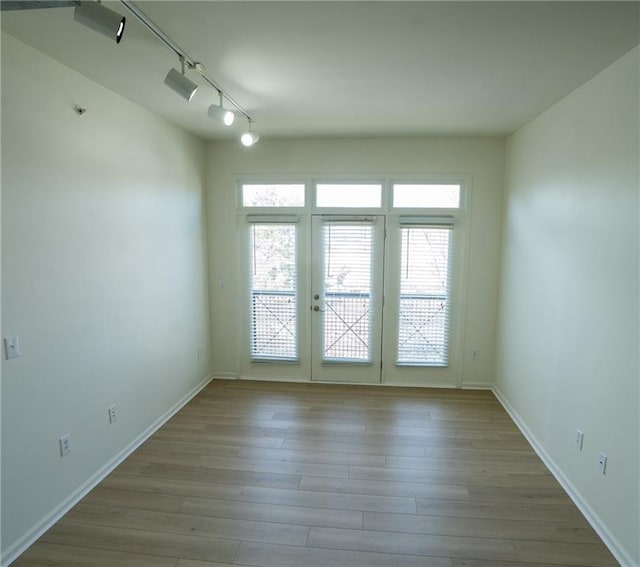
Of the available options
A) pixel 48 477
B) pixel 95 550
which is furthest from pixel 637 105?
pixel 48 477

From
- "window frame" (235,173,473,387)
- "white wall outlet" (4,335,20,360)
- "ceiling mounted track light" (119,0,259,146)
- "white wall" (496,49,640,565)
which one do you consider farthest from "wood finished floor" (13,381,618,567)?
"ceiling mounted track light" (119,0,259,146)

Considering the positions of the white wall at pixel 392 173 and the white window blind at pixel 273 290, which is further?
the white window blind at pixel 273 290

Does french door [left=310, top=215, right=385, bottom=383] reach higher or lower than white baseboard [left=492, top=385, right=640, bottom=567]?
higher

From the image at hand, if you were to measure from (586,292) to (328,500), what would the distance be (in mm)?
2104

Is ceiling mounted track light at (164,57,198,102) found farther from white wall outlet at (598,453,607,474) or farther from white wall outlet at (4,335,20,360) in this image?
white wall outlet at (598,453,607,474)

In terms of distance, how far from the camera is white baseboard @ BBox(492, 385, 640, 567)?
1880 millimetres

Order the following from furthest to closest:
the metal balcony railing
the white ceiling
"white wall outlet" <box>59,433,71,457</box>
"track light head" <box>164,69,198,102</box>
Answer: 1. the metal balcony railing
2. "white wall outlet" <box>59,433,71,457</box>
3. "track light head" <box>164,69,198,102</box>
4. the white ceiling

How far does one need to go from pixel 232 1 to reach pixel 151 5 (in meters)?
0.36

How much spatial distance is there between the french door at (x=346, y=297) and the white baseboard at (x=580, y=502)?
155cm

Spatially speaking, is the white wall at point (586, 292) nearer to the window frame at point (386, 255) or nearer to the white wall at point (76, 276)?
the window frame at point (386, 255)

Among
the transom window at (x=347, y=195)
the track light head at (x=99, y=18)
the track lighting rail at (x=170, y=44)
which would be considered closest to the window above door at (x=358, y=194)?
the transom window at (x=347, y=195)

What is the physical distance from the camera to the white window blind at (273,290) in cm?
404

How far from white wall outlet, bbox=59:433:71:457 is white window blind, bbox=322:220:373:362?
8.24ft

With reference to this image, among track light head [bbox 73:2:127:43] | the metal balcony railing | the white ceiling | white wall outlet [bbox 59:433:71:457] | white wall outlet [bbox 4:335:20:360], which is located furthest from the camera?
the metal balcony railing
